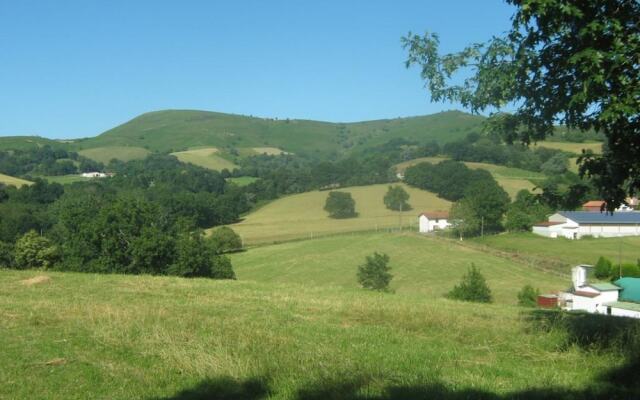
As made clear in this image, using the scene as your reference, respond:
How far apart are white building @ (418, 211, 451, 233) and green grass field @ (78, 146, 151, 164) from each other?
11575 centimetres

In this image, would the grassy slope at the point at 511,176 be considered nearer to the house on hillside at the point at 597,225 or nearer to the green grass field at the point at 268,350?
the house on hillside at the point at 597,225

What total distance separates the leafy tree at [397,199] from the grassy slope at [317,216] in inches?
41.4

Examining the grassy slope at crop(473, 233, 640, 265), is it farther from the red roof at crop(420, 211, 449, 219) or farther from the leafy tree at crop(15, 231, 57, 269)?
the leafy tree at crop(15, 231, 57, 269)

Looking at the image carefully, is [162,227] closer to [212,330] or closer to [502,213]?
[212,330]

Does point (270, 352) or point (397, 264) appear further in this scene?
point (397, 264)

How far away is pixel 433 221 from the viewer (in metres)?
77.5

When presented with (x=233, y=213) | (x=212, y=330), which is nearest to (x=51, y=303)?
(x=212, y=330)

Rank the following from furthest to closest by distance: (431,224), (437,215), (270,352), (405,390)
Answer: (437,215)
(431,224)
(270,352)
(405,390)

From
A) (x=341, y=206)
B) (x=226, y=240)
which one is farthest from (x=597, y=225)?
(x=226, y=240)

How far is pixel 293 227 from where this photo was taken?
8375cm

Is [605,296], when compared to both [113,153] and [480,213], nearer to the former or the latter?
[480,213]

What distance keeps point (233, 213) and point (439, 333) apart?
81564 mm

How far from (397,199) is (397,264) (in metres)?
32.2

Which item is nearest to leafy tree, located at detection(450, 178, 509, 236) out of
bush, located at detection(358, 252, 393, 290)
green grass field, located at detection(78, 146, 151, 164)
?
bush, located at detection(358, 252, 393, 290)
